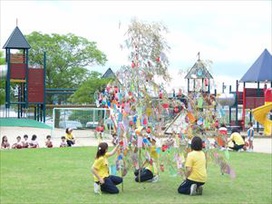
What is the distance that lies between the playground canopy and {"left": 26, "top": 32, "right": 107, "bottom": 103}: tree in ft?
59.8

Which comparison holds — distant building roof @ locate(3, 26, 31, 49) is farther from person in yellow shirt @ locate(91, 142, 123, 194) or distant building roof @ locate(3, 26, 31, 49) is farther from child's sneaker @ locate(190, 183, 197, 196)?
child's sneaker @ locate(190, 183, 197, 196)

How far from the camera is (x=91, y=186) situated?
36.9 ft

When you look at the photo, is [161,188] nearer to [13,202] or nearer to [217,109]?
[217,109]

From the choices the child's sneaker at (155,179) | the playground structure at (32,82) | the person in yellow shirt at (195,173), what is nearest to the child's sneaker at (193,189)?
the person in yellow shirt at (195,173)

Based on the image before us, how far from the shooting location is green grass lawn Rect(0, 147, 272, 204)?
966 centimetres

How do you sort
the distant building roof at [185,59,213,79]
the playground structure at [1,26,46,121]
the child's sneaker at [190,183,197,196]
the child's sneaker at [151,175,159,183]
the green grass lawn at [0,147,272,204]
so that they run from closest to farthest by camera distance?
1. the green grass lawn at [0,147,272,204]
2. the child's sneaker at [190,183,197,196]
3. the distant building roof at [185,59,213,79]
4. the child's sneaker at [151,175,159,183]
5. the playground structure at [1,26,46,121]

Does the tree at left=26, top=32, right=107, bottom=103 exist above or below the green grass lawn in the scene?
above

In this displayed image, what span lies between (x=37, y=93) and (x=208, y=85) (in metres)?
30.1

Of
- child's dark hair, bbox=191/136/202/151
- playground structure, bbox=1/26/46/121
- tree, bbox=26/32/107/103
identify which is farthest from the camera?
tree, bbox=26/32/107/103

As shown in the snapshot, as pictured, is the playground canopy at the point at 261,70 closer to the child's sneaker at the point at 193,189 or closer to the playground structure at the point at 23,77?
the playground structure at the point at 23,77

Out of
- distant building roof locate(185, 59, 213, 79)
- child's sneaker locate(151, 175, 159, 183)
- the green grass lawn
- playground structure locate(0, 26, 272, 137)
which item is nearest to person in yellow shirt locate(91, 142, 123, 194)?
the green grass lawn

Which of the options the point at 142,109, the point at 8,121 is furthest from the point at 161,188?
the point at 8,121

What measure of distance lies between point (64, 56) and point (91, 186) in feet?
155

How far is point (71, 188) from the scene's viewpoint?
1086 cm
